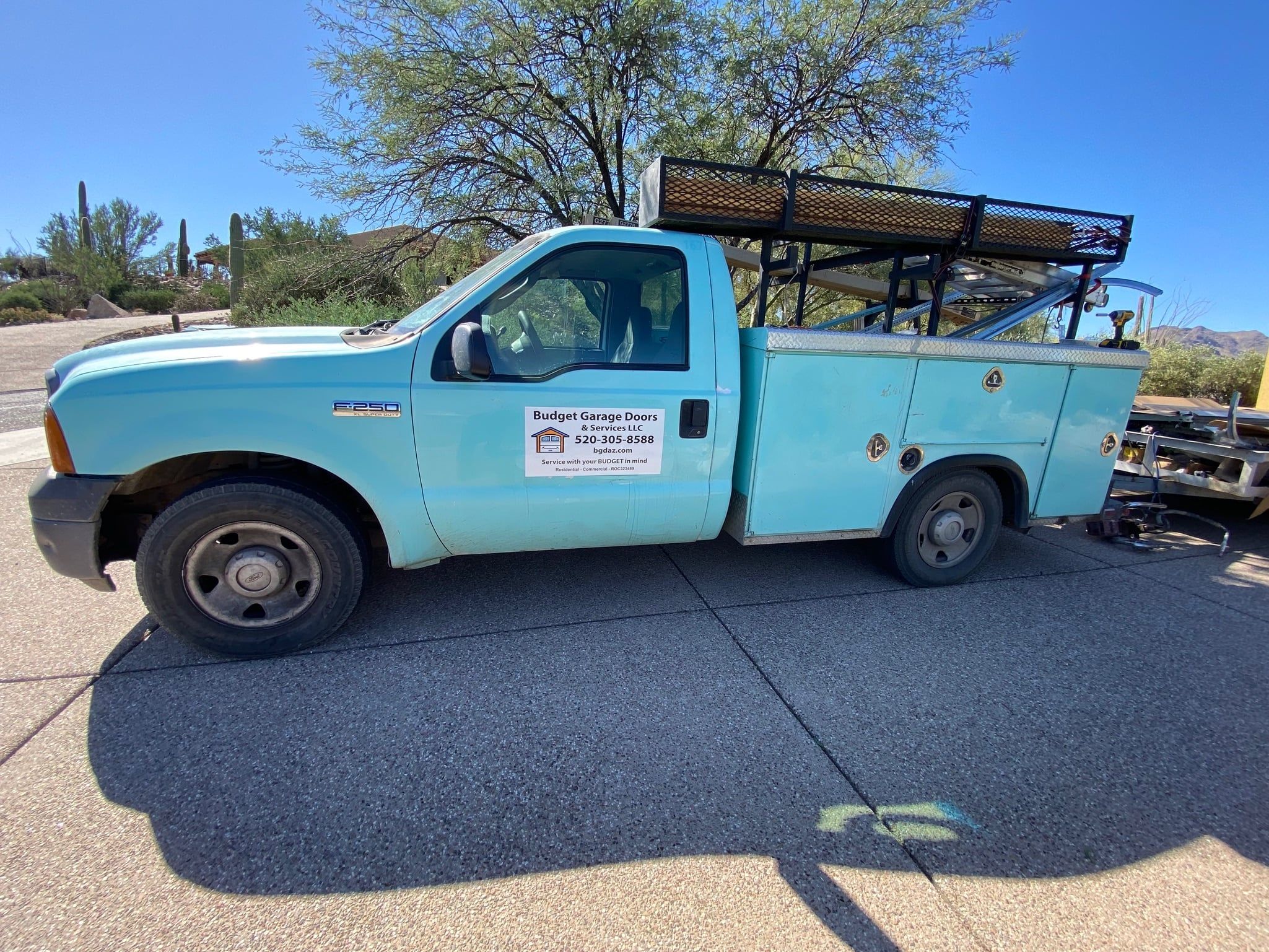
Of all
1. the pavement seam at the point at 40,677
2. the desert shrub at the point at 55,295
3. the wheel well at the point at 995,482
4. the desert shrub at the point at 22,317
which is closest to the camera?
the pavement seam at the point at 40,677

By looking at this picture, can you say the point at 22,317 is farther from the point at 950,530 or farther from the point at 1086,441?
the point at 1086,441

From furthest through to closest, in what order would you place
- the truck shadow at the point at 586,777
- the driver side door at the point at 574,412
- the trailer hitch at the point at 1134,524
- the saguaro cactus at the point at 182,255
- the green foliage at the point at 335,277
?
the saguaro cactus at the point at 182,255
the green foliage at the point at 335,277
the trailer hitch at the point at 1134,524
the driver side door at the point at 574,412
the truck shadow at the point at 586,777

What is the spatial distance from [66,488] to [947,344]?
175 inches

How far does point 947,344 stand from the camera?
11.8 feet

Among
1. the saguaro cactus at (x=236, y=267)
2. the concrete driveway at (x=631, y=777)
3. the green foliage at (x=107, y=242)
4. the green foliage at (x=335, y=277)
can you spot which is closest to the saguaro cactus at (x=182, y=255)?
the green foliage at (x=107, y=242)

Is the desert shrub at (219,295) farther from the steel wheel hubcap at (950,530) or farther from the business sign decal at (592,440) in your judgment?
the steel wheel hubcap at (950,530)

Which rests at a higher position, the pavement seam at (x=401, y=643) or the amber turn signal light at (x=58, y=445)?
the amber turn signal light at (x=58, y=445)

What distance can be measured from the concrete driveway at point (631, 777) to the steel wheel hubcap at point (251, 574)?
0.26m

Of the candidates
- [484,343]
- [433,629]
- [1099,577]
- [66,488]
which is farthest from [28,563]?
[1099,577]

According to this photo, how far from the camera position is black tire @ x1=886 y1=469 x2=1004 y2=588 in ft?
12.9

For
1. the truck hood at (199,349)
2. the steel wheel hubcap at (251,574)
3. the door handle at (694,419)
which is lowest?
the steel wheel hubcap at (251,574)

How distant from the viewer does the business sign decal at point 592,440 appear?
3.02m

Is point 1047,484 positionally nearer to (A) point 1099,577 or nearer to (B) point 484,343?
(A) point 1099,577

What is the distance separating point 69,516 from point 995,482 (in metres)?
5.09
